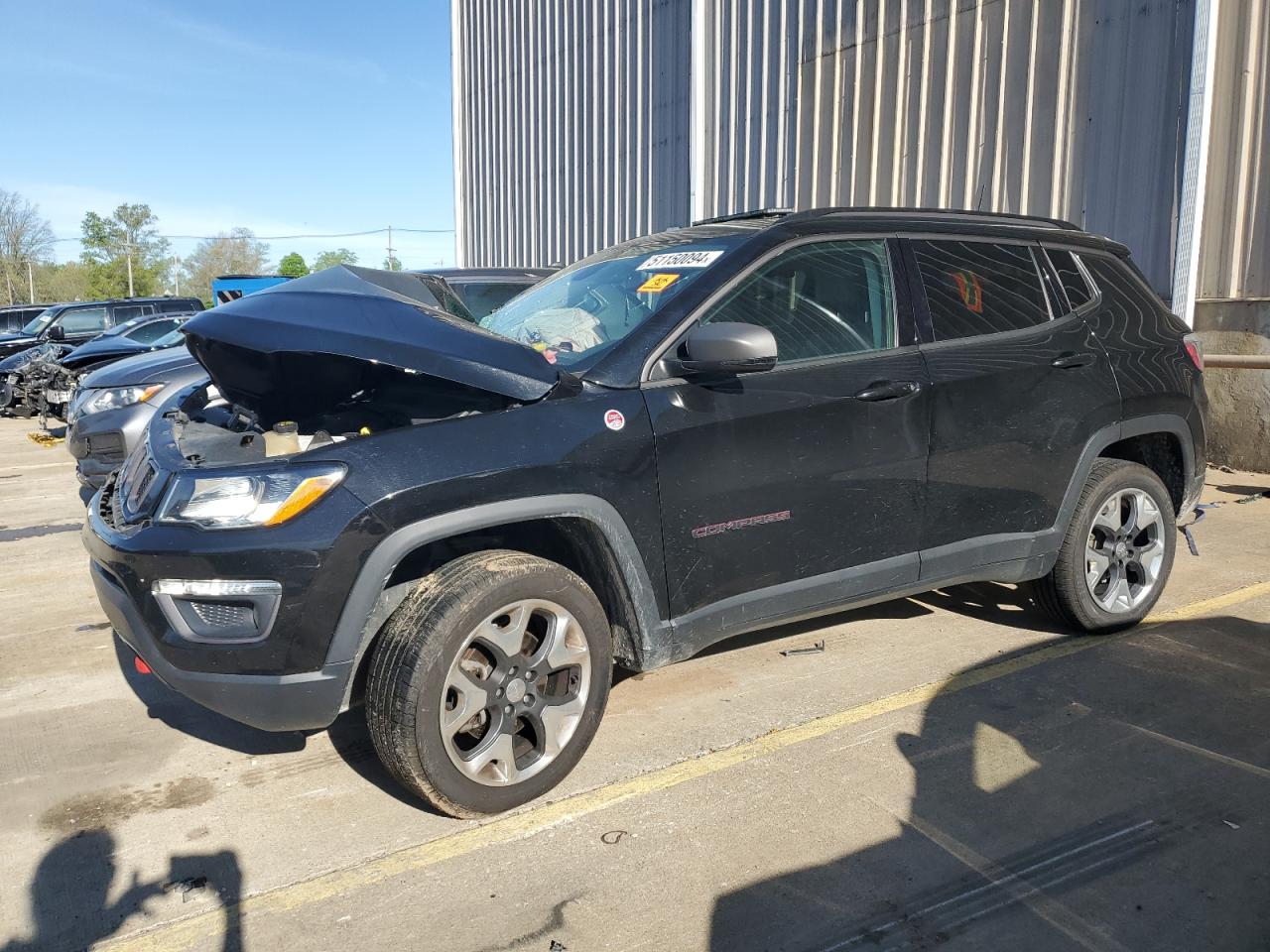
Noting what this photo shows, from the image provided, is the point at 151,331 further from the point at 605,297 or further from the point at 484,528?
the point at 484,528

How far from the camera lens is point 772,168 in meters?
12.1

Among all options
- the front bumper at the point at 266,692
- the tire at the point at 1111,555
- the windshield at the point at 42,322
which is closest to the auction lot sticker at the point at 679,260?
the front bumper at the point at 266,692

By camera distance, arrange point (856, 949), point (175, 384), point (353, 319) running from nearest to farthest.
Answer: point (856, 949) < point (353, 319) < point (175, 384)

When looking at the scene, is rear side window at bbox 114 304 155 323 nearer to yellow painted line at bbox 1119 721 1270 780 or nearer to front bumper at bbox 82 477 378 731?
front bumper at bbox 82 477 378 731

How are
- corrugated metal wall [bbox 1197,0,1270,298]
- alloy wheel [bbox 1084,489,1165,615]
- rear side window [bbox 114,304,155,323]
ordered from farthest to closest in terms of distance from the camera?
1. rear side window [bbox 114,304,155,323]
2. corrugated metal wall [bbox 1197,0,1270,298]
3. alloy wheel [bbox 1084,489,1165,615]

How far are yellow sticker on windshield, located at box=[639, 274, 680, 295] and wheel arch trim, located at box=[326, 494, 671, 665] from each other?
0.92 m

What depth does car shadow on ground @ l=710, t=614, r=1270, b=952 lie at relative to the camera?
2512mm

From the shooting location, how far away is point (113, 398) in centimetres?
733

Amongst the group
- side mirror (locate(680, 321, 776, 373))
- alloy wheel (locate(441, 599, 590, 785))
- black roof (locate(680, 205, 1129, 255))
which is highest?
black roof (locate(680, 205, 1129, 255))

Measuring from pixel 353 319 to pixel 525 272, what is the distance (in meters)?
5.62

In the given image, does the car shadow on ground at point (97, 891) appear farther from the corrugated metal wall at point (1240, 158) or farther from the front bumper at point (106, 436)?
the corrugated metal wall at point (1240, 158)

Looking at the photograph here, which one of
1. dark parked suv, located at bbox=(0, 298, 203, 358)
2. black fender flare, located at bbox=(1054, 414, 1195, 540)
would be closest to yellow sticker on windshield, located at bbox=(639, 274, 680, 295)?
black fender flare, located at bbox=(1054, 414, 1195, 540)

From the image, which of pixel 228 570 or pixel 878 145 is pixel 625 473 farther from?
pixel 878 145

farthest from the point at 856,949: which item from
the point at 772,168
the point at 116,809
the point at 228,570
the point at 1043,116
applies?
the point at 772,168
